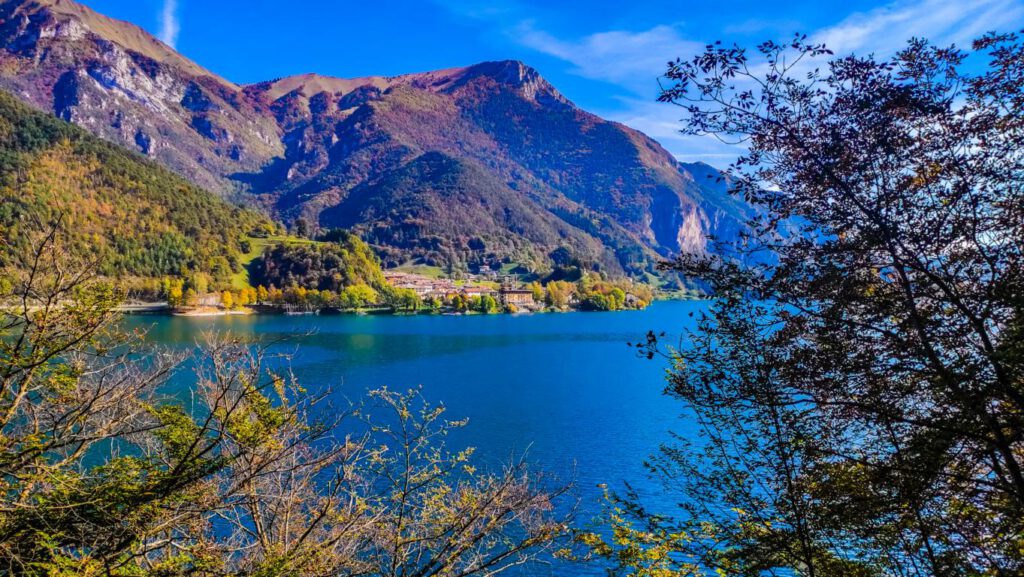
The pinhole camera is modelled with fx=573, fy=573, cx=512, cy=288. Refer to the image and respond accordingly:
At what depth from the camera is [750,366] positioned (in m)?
6.09


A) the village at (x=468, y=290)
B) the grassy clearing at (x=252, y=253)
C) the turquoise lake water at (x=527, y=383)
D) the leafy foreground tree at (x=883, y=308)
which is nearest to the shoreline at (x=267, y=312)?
the village at (x=468, y=290)

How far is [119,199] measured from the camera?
139500 mm

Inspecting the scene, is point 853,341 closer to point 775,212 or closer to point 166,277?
point 775,212

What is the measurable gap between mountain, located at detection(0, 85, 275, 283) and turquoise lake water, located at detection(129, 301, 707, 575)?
154 ft

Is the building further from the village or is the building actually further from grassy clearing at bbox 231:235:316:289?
grassy clearing at bbox 231:235:316:289

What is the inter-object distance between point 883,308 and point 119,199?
168 m

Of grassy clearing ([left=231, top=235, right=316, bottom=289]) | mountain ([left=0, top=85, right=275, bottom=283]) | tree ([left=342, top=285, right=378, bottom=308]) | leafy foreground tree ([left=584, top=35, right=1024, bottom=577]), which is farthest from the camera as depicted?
grassy clearing ([left=231, top=235, right=316, bottom=289])

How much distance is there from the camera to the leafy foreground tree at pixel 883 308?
4895mm

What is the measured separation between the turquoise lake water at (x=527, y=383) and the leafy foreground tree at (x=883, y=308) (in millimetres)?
6133

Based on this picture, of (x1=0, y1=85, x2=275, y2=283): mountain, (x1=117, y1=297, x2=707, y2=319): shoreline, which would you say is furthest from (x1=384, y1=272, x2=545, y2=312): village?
(x1=0, y1=85, x2=275, y2=283): mountain

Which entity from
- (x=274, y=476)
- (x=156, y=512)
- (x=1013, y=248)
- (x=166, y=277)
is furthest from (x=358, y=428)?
(x=166, y=277)

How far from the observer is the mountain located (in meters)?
123

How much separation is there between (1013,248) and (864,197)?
1261mm

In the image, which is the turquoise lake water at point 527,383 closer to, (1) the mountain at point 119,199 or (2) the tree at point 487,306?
(2) the tree at point 487,306
